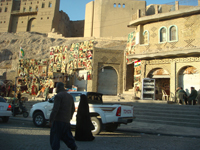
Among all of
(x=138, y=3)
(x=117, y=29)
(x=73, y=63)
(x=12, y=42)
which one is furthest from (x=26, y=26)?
(x=73, y=63)

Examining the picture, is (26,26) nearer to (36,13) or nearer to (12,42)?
(36,13)

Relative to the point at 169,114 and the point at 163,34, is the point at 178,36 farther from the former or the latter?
the point at 169,114

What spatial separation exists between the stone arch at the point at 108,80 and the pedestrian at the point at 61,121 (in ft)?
62.5

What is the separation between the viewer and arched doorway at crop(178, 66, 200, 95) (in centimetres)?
1628

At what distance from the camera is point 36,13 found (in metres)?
60.5

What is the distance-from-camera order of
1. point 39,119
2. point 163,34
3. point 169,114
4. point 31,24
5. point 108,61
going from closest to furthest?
point 39,119 < point 169,114 < point 163,34 < point 108,61 < point 31,24

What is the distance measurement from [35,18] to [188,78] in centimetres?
5564

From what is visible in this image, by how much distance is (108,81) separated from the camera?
24078 mm

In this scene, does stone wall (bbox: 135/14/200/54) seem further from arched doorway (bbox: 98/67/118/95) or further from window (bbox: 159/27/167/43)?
arched doorway (bbox: 98/67/118/95)

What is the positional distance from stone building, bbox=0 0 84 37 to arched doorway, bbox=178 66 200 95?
46.9 m

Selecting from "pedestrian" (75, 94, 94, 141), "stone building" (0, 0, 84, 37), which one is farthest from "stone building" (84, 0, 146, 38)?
"pedestrian" (75, 94, 94, 141)

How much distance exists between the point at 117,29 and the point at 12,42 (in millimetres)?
27896

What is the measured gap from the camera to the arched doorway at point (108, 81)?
941 inches

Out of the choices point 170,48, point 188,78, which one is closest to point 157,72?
point 170,48
